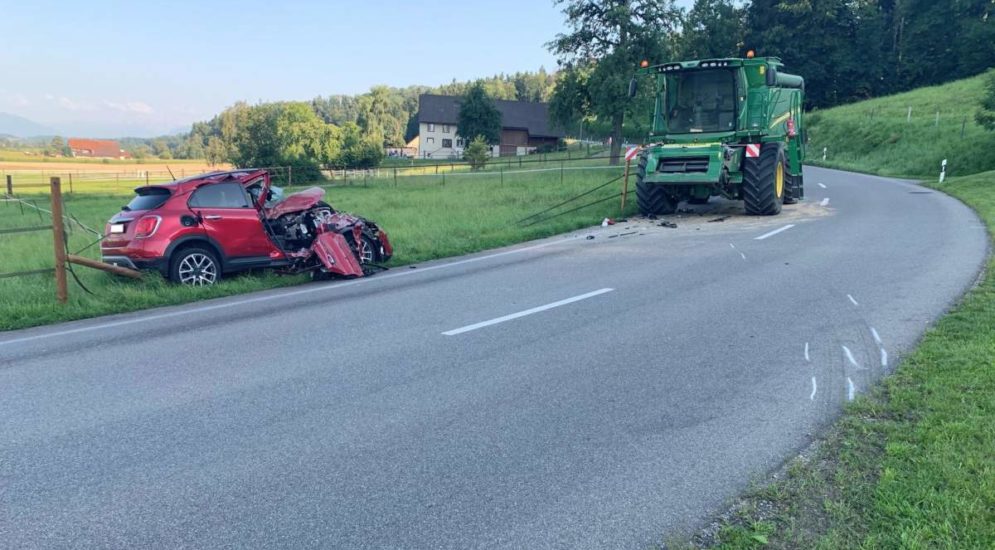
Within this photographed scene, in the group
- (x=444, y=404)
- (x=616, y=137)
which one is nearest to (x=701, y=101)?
(x=444, y=404)

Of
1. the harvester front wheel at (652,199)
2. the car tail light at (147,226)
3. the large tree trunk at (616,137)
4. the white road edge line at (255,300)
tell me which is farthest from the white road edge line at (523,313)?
the large tree trunk at (616,137)

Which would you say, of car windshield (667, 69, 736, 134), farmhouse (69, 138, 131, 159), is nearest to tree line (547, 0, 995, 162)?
car windshield (667, 69, 736, 134)

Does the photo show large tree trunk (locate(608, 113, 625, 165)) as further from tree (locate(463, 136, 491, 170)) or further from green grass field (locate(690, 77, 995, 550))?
green grass field (locate(690, 77, 995, 550))

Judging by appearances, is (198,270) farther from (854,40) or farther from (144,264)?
(854,40)

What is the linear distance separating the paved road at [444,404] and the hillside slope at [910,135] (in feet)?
80.3

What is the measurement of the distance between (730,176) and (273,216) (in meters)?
10.1

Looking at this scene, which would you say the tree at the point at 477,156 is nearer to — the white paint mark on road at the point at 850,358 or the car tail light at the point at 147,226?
the car tail light at the point at 147,226

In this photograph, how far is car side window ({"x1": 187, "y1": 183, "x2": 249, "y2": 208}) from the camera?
387 inches

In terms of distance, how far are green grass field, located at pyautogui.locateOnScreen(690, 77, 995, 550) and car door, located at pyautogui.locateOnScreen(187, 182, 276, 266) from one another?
27.5 feet

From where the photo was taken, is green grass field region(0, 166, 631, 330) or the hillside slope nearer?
green grass field region(0, 166, 631, 330)

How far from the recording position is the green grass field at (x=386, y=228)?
881 cm

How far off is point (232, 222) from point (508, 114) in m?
80.7

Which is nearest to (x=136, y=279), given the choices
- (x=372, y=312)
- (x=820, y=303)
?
(x=372, y=312)

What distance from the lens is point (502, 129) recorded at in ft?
282
